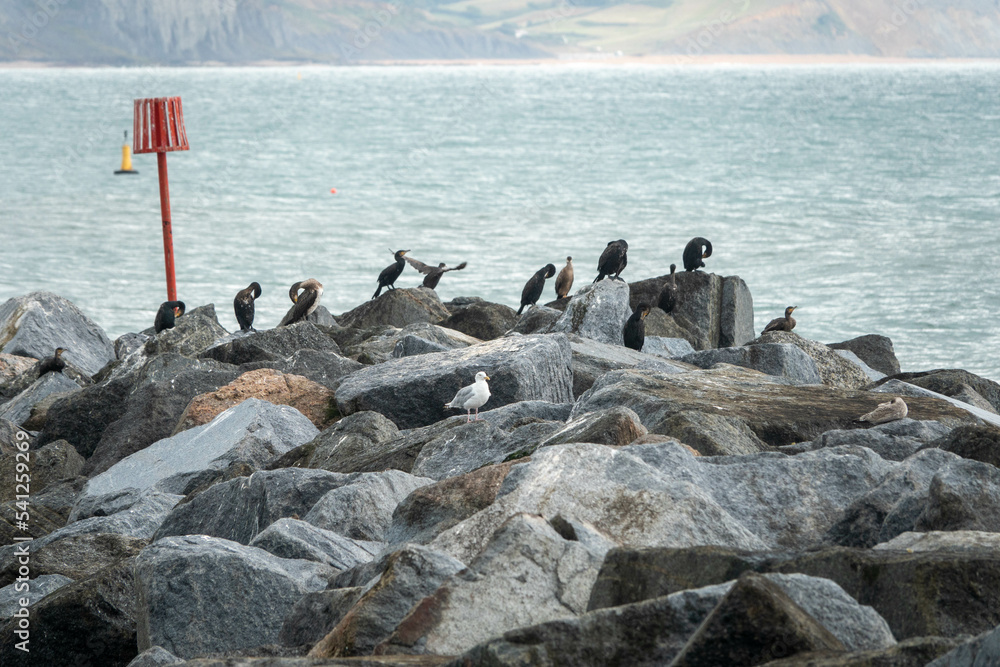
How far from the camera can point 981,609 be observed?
11.4 feet

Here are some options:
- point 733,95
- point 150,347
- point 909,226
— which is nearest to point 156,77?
point 733,95

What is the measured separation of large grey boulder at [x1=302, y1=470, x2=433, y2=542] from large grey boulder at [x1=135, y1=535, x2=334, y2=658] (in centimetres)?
76

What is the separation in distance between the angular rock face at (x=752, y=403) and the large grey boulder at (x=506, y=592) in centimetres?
255

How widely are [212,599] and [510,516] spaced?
4.56 feet

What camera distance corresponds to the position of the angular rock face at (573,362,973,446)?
682 centimetres

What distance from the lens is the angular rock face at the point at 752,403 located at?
22.4 feet

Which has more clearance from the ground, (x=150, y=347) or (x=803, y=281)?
(x=150, y=347)

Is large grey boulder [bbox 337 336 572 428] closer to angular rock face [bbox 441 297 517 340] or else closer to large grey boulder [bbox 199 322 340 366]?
large grey boulder [bbox 199 322 340 366]

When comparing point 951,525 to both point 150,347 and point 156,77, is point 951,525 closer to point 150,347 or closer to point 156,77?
point 150,347

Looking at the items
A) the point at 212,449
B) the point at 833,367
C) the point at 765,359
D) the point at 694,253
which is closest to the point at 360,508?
the point at 212,449

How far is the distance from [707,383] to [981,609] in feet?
14.2

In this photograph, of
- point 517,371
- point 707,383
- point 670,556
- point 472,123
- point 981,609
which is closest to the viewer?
point 981,609

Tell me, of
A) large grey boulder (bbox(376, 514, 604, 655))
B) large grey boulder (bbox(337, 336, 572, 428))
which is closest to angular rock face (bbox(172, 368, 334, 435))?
large grey boulder (bbox(337, 336, 572, 428))

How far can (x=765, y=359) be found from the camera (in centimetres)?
978
